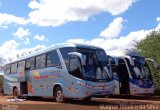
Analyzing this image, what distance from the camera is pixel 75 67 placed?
18.8m

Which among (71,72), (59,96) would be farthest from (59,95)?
(71,72)

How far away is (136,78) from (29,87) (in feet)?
23.4

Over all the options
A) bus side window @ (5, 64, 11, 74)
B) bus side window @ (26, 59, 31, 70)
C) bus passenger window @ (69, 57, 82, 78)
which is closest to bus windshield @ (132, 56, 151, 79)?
bus passenger window @ (69, 57, 82, 78)

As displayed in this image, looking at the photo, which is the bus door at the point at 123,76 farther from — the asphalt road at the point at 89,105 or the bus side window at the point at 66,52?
the bus side window at the point at 66,52

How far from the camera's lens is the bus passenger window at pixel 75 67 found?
18548 millimetres

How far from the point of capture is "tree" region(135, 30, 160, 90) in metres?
30.3

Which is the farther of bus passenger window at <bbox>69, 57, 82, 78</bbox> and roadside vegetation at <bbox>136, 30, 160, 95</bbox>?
roadside vegetation at <bbox>136, 30, 160, 95</bbox>

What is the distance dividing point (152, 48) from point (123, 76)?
10.7 metres

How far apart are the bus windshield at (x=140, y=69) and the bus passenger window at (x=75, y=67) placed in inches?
234

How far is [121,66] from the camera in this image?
2459 centimetres

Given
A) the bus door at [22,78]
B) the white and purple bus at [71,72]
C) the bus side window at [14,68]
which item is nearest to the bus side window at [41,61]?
the white and purple bus at [71,72]

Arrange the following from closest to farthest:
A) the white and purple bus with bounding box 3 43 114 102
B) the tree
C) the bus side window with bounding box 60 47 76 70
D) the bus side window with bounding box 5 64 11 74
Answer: the white and purple bus with bounding box 3 43 114 102, the bus side window with bounding box 60 47 76 70, the bus side window with bounding box 5 64 11 74, the tree

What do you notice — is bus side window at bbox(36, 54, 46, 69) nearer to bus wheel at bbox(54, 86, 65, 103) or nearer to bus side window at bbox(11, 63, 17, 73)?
bus wheel at bbox(54, 86, 65, 103)

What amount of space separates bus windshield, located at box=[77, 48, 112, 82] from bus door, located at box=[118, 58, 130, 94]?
15.3ft
